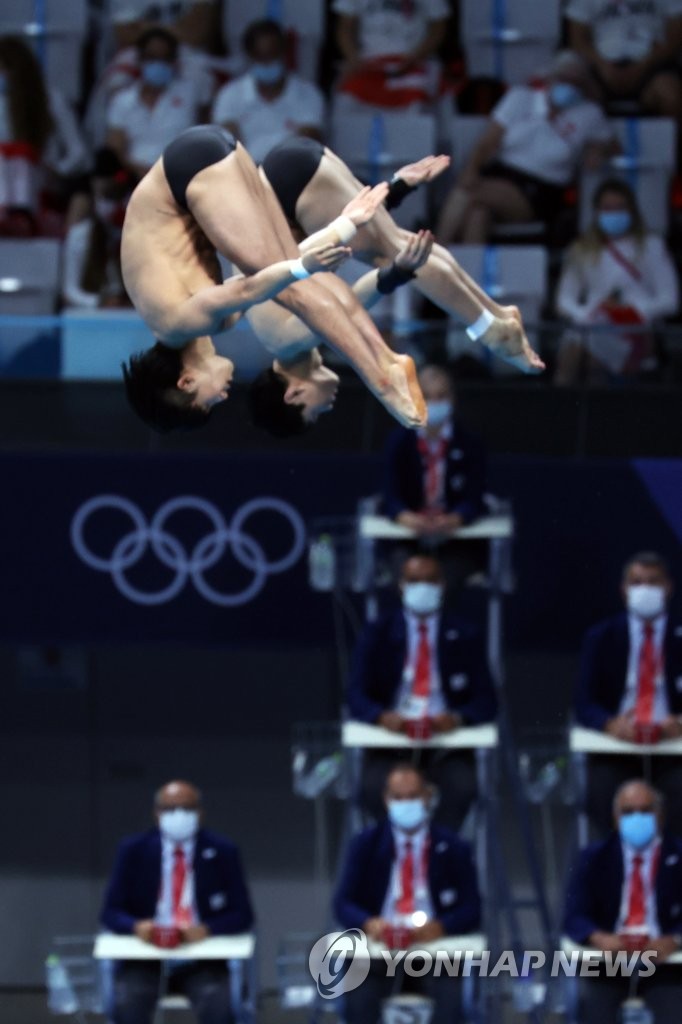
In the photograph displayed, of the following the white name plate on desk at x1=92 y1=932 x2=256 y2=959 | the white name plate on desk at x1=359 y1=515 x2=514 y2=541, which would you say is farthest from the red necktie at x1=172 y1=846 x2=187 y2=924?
the white name plate on desk at x1=359 y1=515 x2=514 y2=541

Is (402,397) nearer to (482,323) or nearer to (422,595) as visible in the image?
(482,323)

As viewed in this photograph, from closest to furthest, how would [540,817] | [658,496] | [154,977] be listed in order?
[154,977] < [658,496] < [540,817]

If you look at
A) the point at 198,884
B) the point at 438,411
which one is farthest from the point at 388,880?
the point at 438,411

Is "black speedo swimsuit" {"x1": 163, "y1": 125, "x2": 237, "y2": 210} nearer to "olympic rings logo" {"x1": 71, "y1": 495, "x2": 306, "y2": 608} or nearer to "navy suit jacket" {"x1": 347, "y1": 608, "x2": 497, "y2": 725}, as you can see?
"navy suit jacket" {"x1": 347, "y1": 608, "x2": 497, "y2": 725}

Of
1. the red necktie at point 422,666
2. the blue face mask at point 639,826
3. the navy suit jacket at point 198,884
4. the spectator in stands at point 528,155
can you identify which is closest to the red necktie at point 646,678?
the blue face mask at point 639,826

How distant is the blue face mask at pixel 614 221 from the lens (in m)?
11.4

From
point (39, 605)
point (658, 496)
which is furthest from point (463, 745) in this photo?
point (39, 605)

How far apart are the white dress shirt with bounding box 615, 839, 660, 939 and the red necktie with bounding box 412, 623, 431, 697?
1213 millimetres

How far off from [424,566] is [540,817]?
7.84 feet

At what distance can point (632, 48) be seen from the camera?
12898 mm

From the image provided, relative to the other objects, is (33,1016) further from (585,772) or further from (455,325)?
(455,325)

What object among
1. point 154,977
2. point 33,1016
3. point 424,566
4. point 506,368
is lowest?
point 33,1016

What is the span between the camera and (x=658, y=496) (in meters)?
11.1

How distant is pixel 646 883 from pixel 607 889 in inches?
6.9
